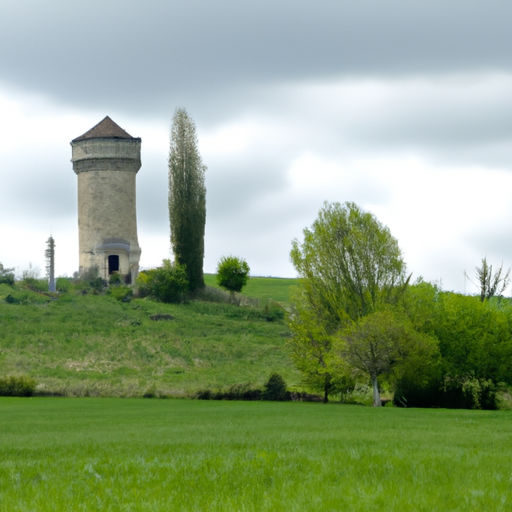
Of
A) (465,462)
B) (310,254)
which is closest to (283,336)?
(310,254)

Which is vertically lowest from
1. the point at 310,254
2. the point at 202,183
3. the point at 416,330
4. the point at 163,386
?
the point at 163,386

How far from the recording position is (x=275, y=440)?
15758 mm

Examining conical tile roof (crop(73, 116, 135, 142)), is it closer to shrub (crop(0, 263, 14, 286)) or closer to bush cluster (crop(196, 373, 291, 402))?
shrub (crop(0, 263, 14, 286))

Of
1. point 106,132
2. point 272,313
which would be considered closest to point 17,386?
point 272,313

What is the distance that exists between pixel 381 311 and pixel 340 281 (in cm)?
314

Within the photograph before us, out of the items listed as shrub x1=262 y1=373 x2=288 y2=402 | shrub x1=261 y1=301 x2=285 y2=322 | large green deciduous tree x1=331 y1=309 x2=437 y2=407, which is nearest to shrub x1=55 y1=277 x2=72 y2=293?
shrub x1=261 y1=301 x2=285 y2=322

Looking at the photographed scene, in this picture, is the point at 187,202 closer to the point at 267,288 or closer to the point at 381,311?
the point at 381,311

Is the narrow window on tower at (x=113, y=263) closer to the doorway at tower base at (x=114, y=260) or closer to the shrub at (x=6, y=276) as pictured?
the doorway at tower base at (x=114, y=260)

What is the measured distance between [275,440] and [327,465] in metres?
4.30

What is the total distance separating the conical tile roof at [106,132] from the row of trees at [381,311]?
4058 centimetres

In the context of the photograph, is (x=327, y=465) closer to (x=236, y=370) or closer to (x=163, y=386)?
(x=163, y=386)

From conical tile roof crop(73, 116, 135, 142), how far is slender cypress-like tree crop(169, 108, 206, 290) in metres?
5.28

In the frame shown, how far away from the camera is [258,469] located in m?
11.2

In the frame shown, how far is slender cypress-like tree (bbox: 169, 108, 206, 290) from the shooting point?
242 feet
